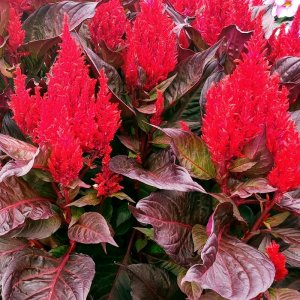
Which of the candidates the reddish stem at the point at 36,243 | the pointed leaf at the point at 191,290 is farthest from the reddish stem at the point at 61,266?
the pointed leaf at the point at 191,290

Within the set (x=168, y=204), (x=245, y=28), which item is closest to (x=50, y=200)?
(x=168, y=204)

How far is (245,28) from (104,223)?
86cm

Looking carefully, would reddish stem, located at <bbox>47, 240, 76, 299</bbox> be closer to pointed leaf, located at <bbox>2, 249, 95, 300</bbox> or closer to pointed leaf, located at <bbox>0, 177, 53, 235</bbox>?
pointed leaf, located at <bbox>2, 249, 95, 300</bbox>

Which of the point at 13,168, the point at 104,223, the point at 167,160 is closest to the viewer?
the point at 13,168

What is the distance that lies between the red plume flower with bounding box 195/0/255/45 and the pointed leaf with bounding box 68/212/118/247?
2.45 ft

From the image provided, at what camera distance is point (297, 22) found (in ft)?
4.92

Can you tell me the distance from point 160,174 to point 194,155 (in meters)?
0.11

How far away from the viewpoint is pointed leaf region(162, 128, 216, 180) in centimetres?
131

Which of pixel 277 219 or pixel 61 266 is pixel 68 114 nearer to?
pixel 61 266

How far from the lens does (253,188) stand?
1234 millimetres

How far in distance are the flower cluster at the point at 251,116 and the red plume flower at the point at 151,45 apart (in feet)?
0.85

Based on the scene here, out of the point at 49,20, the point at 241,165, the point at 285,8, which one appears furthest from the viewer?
the point at 285,8

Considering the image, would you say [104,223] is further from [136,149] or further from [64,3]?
[64,3]

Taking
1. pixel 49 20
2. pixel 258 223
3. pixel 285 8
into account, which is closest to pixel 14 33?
pixel 49 20
